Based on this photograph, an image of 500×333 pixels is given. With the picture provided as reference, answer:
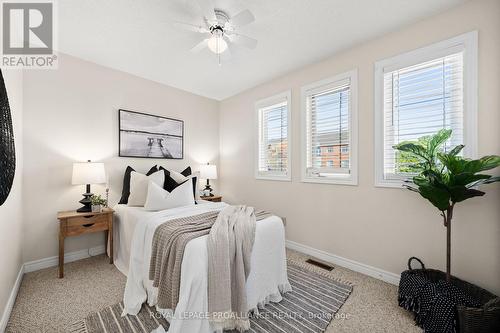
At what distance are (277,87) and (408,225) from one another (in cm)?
254

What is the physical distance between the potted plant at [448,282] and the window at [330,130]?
0.82m

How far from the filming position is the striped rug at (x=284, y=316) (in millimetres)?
1610

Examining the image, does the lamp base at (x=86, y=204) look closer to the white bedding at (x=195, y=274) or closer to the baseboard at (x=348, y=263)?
the white bedding at (x=195, y=274)

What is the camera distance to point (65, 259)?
2693 millimetres

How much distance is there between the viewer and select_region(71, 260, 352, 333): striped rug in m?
1.61

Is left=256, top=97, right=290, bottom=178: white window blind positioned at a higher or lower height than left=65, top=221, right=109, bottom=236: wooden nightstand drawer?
higher

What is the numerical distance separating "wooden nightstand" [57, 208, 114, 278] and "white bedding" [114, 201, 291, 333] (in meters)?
0.57

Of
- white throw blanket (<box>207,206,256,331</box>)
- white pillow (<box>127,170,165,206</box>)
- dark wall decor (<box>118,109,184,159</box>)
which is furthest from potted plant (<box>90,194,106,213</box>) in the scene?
white throw blanket (<box>207,206,256,331</box>)

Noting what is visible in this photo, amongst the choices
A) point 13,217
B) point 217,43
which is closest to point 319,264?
point 217,43

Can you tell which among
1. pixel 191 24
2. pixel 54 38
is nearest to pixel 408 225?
pixel 191 24

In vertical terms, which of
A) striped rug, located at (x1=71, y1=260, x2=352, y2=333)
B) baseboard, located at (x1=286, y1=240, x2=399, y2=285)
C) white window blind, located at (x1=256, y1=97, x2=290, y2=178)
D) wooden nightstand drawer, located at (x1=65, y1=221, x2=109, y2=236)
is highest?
white window blind, located at (x1=256, y1=97, x2=290, y2=178)

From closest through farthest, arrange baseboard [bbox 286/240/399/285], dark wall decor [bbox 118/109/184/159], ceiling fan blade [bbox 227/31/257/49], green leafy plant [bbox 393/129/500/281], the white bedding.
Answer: the white bedding
green leafy plant [bbox 393/129/500/281]
ceiling fan blade [bbox 227/31/257/49]
baseboard [bbox 286/240/399/285]
dark wall decor [bbox 118/109/184/159]

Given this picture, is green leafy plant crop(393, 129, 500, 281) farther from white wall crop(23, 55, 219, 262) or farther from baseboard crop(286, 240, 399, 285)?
white wall crop(23, 55, 219, 262)

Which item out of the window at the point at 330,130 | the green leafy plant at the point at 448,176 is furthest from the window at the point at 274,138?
the green leafy plant at the point at 448,176
